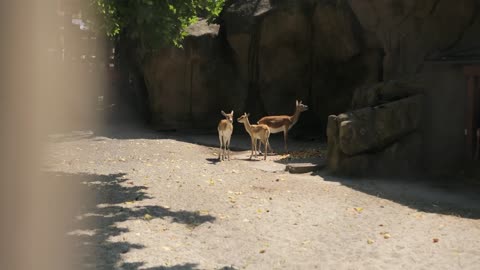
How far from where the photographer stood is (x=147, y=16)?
1023cm

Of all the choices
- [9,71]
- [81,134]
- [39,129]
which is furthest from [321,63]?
[9,71]

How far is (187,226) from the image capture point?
346 inches

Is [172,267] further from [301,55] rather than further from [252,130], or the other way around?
[301,55]

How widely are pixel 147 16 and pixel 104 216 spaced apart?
320 cm

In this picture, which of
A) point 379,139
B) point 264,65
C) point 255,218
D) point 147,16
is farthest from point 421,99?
point 264,65

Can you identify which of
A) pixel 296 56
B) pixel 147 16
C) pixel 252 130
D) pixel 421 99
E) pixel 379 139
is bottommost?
pixel 252 130

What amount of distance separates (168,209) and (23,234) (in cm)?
229

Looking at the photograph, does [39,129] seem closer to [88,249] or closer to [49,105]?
[49,105]

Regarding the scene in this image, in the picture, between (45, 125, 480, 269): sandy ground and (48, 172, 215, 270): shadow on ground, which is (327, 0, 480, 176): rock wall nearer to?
(45, 125, 480, 269): sandy ground

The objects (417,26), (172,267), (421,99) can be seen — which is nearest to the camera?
(172,267)

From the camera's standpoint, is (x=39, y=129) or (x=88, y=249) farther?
(x=39, y=129)

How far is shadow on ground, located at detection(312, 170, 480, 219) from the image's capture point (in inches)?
393

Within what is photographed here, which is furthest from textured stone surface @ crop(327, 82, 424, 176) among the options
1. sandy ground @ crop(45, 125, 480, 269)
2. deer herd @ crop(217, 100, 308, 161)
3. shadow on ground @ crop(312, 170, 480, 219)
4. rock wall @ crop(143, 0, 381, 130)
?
rock wall @ crop(143, 0, 381, 130)

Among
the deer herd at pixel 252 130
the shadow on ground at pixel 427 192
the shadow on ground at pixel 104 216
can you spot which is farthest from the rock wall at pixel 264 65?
the shadow on ground at pixel 104 216
